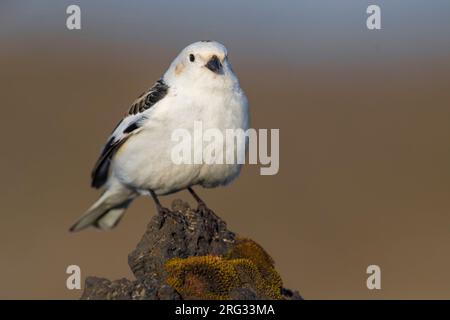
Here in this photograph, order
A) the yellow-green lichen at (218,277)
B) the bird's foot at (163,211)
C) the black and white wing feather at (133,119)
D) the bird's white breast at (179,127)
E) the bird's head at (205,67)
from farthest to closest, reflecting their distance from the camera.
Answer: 1. the black and white wing feather at (133,119)
2. the bird's head at (205,67)
3. the bird's white breast at (179,127)
4. the bird's foot at (163,211)
5. the yellow-green lichen at (218,277)

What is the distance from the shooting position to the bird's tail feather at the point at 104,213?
8287 millimetres

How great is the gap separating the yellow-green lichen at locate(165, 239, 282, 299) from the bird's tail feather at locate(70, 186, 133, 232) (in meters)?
2.69

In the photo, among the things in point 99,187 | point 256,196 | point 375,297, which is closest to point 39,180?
point 256,196

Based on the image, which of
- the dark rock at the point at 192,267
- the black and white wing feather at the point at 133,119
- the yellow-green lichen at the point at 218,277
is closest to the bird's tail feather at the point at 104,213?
the black and white wing feather at the point at 133,119

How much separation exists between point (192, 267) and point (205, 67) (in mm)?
1939

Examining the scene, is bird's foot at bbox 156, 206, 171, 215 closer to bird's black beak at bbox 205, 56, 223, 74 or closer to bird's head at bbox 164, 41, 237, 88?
bird's head at bbox 164, 41, 237, 88

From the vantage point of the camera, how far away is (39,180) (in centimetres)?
1528

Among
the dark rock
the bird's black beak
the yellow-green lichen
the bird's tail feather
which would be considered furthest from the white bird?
the yellow-green lichen

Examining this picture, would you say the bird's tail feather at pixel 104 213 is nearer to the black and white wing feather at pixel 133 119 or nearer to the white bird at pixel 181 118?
the black and white wing feather at pixel 133 119

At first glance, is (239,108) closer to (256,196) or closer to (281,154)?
(256,196)

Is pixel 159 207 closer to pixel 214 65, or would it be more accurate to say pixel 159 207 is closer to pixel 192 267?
pixel 214 65

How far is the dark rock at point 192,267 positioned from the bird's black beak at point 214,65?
1.07 metres

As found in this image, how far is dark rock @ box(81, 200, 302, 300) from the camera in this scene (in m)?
5.15

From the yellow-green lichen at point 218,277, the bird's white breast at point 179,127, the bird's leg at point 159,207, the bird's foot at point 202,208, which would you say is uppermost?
the bird's white breast at point 179,127
